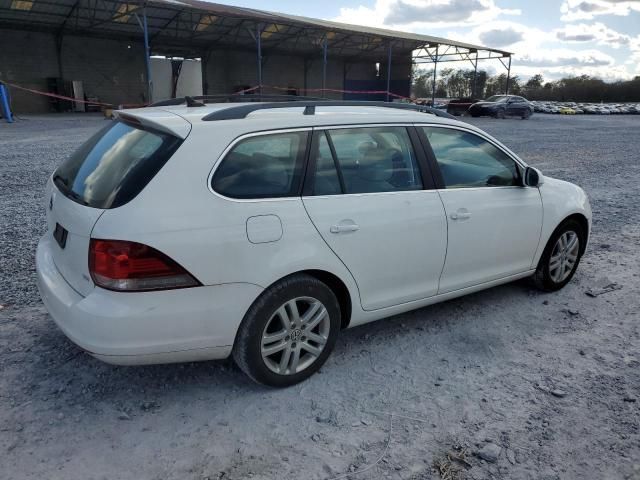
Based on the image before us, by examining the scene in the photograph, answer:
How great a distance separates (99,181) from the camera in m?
2.75

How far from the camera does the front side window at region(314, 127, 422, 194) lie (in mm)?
3082

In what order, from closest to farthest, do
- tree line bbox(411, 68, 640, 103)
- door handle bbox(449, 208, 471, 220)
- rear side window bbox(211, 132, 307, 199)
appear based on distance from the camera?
1. rear side window bbox(211, 132, 307, 199)
2. door handle bbox(449, 208, 471, 220)
3. tree line bbox(411, 68, 640, 103)

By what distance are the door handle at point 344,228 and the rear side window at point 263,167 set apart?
30cm

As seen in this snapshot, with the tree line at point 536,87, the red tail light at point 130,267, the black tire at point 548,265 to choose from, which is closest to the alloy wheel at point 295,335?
the red tail light at point 130,267

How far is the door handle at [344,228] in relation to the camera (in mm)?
2955

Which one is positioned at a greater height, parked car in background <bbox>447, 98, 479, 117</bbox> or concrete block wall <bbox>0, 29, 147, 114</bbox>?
concrete block wall <bbox>0, 29, 147, 114</bbox>

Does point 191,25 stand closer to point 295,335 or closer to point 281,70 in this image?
point 281,70

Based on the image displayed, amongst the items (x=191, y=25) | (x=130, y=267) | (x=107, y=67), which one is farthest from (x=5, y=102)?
(x=130, y=267)

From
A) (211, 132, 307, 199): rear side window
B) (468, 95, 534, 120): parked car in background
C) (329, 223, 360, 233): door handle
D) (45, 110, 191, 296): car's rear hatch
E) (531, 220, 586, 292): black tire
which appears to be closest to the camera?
(45, 110, 191, 296): car's rear hatch

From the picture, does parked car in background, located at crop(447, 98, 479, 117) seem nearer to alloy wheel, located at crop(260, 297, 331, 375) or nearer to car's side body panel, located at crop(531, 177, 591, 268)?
car's side body panel, located at crop(531, 177, 591, 268)

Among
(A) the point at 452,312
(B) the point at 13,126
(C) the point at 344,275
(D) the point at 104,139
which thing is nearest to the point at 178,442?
(C) the point at 344,275

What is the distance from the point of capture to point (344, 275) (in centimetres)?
305

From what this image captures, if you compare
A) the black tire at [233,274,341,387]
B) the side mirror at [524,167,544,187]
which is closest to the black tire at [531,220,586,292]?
the side mirror at [524,167,544,187]

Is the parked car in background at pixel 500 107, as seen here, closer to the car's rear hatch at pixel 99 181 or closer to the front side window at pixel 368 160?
the front side window at pixel 368 160
